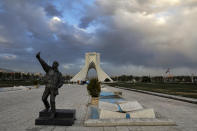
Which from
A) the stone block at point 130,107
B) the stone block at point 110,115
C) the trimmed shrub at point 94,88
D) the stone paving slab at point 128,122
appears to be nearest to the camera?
the stone paving slab at point 128,122

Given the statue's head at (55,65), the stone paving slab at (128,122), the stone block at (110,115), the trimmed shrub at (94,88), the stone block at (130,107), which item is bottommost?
the stone paving slab at (128,122)

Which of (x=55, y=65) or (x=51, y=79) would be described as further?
(x=55, y=65)

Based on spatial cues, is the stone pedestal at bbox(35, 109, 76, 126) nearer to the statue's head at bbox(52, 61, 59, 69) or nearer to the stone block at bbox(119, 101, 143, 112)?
the statue's head at bbox(52, 61, 59, 69)

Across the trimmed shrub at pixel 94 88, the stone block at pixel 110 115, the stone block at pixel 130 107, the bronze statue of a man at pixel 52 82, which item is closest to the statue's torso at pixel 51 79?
the bronze statue of a man at pixel 52 82

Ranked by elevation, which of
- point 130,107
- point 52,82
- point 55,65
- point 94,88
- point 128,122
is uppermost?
point 55,65

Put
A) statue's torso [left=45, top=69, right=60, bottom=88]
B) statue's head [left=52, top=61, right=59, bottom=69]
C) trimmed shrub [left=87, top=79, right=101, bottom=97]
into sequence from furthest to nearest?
trimmed shrub [left=87, top=79, right=101, bottom=97] → statue's head [left=52, top=61, right=59, bottom=69] → statue's torso [left=45, top=69, right=60, bottom=88]

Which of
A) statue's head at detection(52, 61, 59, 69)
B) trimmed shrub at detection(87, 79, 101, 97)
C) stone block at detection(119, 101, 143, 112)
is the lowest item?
stone block at detection(119, 101, 143, 112)

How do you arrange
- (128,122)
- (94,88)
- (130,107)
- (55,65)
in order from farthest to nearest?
(94,88) < (130,107) < (55,65) < (128,122)

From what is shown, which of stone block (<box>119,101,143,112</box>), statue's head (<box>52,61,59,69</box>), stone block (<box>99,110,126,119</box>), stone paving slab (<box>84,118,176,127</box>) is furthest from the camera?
stone block (<box>119,101,143,112</box>)

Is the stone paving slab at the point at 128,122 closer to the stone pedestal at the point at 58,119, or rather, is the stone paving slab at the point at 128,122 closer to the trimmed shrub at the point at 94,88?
the stone pedestal at the point at 58,119

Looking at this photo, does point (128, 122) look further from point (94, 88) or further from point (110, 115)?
point (94, 88)

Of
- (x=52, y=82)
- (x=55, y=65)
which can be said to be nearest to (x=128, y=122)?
(x=52, y=82)

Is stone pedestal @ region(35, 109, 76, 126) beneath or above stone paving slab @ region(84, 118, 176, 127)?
above

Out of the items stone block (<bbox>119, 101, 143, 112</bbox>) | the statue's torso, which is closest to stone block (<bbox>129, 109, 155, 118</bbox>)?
stone block (<bbox>119, 101, 143, 112</bbox>)
